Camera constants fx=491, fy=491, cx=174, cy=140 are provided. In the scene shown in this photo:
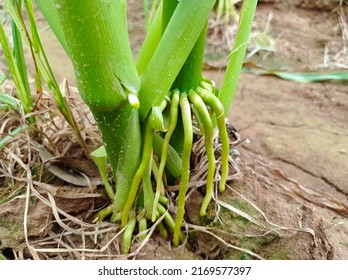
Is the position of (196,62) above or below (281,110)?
above

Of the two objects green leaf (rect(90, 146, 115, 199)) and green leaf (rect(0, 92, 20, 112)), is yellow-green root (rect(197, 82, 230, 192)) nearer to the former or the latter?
green leaf (rect(90, 146, 115, 199))

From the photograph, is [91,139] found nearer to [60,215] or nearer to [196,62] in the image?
[60,215]

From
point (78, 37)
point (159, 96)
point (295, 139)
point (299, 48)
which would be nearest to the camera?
point (78, 37)

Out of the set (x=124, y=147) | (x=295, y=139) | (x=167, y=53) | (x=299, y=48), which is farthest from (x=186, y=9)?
(x=299, y=48)

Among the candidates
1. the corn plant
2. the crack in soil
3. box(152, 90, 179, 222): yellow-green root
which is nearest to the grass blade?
the corn plant

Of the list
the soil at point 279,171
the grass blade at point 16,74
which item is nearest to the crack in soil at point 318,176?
the soil at point 279,171

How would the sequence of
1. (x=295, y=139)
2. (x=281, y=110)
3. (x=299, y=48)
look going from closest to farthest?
(x=295, y=139) → (x=281, y=110) → (x=299, y=48)

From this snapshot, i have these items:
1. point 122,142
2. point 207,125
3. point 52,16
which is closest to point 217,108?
point 207,125

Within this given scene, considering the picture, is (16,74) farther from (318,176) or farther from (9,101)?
(318,176)
